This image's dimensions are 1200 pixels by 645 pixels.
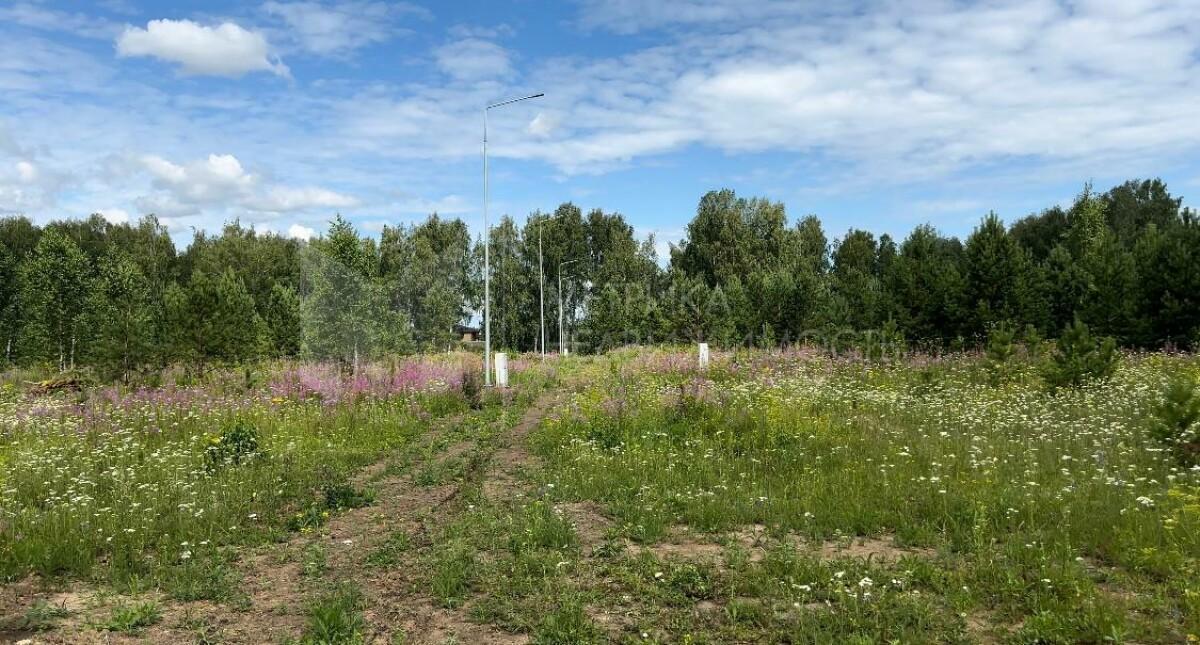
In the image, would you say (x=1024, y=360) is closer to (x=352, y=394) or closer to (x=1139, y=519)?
(x=1139, y=519)

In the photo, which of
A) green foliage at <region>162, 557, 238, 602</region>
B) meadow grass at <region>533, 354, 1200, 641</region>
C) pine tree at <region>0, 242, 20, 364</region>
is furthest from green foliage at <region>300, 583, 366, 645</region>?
pine tree at <region>0, 242, 20, 364</region>

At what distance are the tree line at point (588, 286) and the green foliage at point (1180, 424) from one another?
14110 mm

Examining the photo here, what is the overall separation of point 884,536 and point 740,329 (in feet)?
115

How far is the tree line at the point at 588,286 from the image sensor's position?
24375mm

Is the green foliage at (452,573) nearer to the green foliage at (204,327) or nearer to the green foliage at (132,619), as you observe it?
the green foliage at (132,619)

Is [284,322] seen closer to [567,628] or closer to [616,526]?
[616,526]

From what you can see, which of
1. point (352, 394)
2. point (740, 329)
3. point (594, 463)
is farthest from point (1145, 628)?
point (740, 329)

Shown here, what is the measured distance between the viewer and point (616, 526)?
21.0ft

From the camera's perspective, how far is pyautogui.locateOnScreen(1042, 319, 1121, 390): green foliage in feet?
42.0

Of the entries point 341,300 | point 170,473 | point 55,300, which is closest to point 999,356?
point 170,473

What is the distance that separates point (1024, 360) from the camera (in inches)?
660

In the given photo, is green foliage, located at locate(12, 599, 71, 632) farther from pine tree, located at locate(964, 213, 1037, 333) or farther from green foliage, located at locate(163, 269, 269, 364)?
pine tree, located at locate(964, 213, 1037, 333)

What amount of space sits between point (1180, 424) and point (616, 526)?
7.15 metres

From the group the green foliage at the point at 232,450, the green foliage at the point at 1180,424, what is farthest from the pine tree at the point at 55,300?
the green foliage at the point at 1180,424
